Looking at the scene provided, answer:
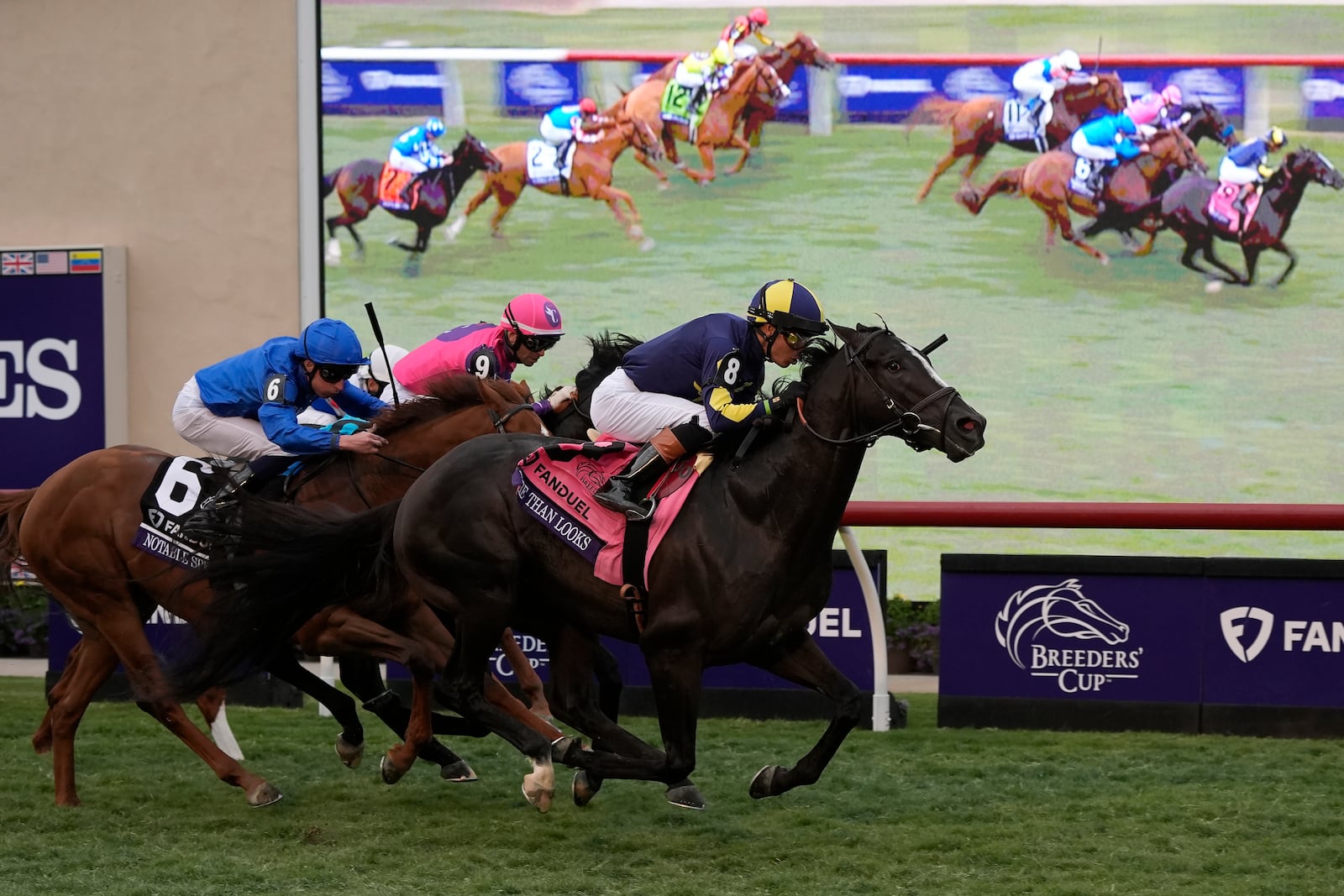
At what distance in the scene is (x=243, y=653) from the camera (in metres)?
4.30

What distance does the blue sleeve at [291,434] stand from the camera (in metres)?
4.53

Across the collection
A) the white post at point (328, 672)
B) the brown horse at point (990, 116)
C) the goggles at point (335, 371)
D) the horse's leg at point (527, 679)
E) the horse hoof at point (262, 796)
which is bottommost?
the white post at point (328, 672)

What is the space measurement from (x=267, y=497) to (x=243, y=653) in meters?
0.52

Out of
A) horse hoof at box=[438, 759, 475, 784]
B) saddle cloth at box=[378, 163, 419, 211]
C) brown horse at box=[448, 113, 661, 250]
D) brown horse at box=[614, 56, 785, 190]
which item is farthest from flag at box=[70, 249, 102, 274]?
horse hoof at box=[438, 759, 475, 784]

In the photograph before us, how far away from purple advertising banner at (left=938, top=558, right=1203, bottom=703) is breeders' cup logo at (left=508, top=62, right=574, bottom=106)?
11.9ft

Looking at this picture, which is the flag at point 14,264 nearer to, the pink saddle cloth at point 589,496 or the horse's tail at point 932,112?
the horse's tail at point 932,112

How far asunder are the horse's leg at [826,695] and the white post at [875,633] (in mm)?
1366

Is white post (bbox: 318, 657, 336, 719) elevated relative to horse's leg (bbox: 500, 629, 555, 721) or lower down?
lower down

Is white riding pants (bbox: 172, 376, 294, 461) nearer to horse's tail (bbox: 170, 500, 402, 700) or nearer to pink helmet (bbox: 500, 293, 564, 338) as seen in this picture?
horse's tail (bbox: 170, 500, 402, 700)

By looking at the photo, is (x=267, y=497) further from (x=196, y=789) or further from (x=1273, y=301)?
(x=1273, y=301)

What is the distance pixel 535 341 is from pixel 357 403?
1.96 feet

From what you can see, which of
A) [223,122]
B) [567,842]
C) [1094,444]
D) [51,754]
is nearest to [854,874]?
[567,842]

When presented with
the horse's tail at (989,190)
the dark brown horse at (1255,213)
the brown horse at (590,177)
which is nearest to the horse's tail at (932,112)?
the horse's tail at (989,190)

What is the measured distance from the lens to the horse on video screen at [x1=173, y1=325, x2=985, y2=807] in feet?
12.2
